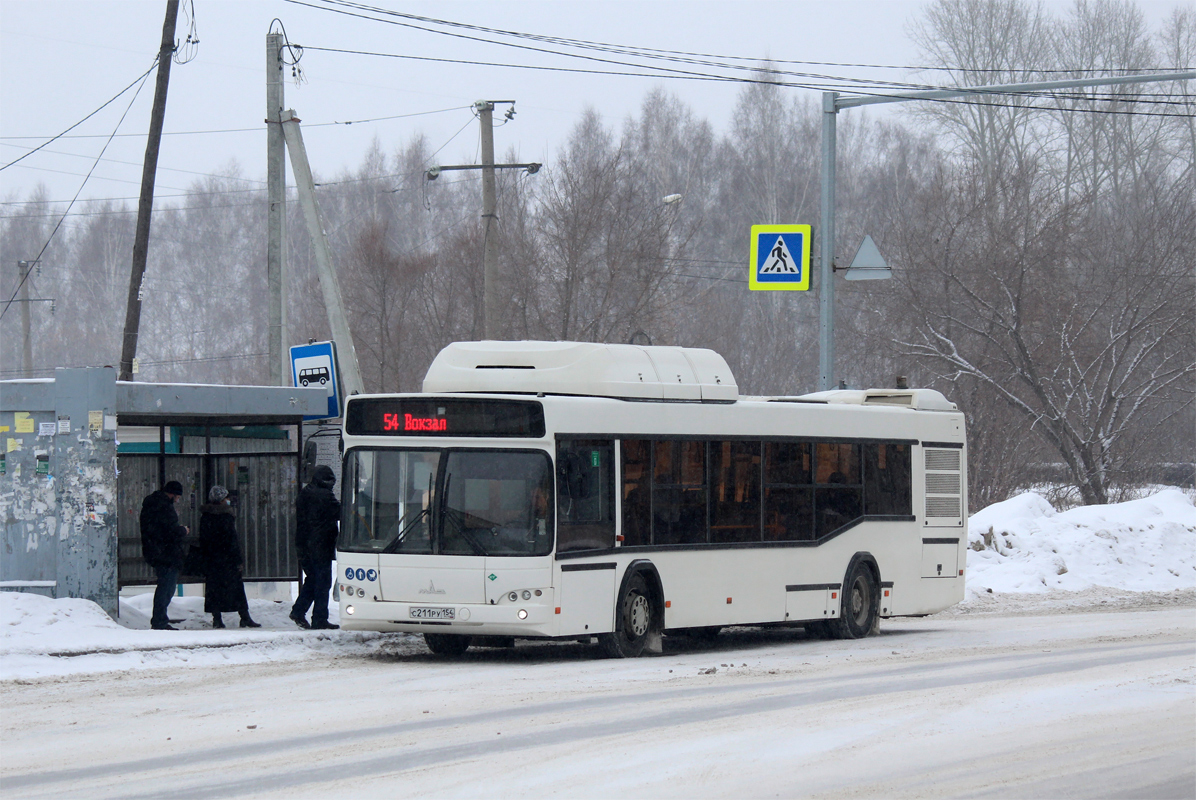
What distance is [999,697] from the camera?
1085 centimetres

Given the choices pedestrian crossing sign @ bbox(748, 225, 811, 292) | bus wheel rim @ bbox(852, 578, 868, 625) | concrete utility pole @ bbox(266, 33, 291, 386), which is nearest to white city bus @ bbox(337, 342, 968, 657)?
bus wheel rim @ bbox(852, 578, 868, 625)

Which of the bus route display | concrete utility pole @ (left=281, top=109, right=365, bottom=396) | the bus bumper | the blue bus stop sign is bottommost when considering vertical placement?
the bus bumper

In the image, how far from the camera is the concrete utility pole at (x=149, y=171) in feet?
75.8

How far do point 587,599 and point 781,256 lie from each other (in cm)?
902

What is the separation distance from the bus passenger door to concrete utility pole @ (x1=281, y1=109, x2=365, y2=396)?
237 inches

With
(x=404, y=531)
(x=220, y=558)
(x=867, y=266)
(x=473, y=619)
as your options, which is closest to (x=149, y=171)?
(x=220, y=558)

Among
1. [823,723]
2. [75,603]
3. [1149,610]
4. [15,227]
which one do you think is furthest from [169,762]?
[15,227]

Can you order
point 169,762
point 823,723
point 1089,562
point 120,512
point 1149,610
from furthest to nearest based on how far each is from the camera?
point 1089,562 → point 1149,610 → point 120,512 → point 823,723 → point 169,762

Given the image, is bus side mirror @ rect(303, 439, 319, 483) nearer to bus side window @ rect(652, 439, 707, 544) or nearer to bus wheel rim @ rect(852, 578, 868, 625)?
bus side window @ rect(652, 439, 707, 544)

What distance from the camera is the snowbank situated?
79.0ft

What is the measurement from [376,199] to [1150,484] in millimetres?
59172

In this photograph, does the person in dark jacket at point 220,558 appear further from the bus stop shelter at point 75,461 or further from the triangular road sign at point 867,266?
the triangular road sign at point 867,266

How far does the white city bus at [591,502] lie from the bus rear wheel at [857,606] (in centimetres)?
4

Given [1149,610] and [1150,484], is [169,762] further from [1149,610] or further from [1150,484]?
[1150,484]
